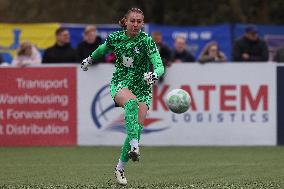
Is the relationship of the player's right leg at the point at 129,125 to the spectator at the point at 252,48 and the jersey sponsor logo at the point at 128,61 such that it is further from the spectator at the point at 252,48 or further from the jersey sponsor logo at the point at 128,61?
the spectator at the point at 252,48

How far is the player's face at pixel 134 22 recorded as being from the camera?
534 inches

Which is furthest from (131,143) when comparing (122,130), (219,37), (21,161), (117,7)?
(117,7)

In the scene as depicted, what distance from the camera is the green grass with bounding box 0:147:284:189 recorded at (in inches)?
541

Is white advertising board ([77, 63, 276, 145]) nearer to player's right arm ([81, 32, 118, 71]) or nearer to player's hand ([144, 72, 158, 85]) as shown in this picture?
player's right arm ([81, 32, 118, 71])

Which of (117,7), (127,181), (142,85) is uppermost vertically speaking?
(117,7)

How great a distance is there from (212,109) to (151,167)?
16.1 feet

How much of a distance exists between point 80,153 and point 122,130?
1825 mm

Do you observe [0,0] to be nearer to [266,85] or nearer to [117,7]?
[117,7]

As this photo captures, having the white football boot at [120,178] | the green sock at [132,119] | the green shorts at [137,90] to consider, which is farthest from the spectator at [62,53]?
the green sock at [132,119]

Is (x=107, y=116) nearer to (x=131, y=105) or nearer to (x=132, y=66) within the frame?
(x=132, y=66)

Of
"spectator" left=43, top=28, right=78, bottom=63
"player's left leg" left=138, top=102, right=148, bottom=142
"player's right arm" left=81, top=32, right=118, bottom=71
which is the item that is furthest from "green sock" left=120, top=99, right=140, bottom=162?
"spectator" left=43, top=28, right=78, bottom=63

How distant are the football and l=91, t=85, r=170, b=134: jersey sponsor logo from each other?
19.5 ft

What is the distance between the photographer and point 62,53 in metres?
21.9

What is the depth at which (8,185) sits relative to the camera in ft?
44.1
